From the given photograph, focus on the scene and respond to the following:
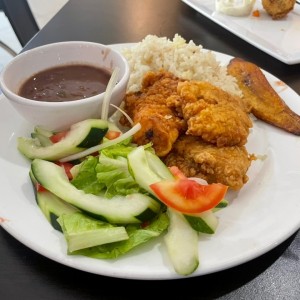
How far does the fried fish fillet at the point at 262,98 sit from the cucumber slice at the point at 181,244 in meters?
0.83

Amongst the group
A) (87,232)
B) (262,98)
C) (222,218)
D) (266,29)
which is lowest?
(266,29)

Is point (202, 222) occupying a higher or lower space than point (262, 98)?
higher

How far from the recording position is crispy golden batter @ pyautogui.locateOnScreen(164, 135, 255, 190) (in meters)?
1.62

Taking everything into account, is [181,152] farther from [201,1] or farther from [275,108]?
[201,1]

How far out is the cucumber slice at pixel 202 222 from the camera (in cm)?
136

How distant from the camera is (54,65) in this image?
2072mm

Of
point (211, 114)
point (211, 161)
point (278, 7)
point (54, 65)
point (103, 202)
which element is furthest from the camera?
point (278, 7)

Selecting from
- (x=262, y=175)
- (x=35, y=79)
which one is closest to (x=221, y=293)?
(x=262, y=175)

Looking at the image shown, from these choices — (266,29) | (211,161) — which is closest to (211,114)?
(211,161)

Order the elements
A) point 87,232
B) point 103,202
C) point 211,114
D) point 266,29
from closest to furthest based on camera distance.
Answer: point 87,232
point 103,202
point 211,114
point 266,29

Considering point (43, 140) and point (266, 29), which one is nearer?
point (43, 140)

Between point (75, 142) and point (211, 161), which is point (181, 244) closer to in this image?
point (211, 161)

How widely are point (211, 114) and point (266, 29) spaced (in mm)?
1599

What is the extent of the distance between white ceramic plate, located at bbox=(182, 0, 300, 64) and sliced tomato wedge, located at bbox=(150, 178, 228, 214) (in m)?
1.56
